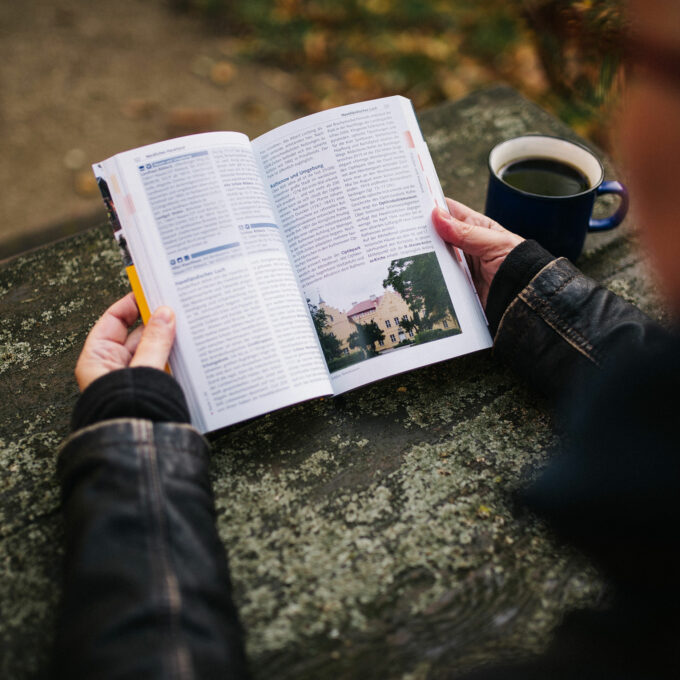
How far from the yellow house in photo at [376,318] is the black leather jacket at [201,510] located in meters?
0.27

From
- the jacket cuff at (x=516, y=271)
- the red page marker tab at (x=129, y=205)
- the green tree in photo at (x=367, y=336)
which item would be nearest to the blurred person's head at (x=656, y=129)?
the jacket cuff at (x=516, y=271)

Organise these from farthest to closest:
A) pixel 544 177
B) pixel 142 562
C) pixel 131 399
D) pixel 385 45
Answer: pixel 385 45, pixel 544 177, pixel 131 399, pixel 142 562

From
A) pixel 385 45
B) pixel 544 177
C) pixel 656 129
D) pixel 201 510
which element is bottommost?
pixel 201 510

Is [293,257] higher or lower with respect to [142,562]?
higher

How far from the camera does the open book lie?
930mm

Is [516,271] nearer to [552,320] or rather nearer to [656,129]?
[552,320]

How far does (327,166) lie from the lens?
3.48 ft

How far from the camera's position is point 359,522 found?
87cm

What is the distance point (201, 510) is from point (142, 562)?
11 cm

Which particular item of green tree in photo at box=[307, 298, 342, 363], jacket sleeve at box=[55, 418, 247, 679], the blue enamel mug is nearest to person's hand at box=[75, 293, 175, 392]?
jacket sleeve at box=[55, 418, 247, 679]

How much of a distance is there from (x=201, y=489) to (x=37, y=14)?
9.59ft

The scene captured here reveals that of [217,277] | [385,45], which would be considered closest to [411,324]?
[217,277]

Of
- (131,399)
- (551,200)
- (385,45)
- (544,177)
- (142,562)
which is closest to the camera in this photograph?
(142,562)

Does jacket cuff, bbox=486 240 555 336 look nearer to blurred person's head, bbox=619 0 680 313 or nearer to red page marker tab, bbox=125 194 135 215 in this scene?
blurred person's head, bbox=619 0 680 313
